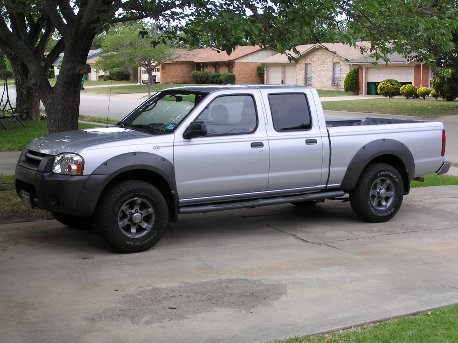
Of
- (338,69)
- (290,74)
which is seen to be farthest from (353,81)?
(290,74)

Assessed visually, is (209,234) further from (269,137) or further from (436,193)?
(436,193)

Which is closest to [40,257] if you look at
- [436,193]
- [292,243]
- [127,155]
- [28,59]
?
[127,155]

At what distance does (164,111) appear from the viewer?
8008mm

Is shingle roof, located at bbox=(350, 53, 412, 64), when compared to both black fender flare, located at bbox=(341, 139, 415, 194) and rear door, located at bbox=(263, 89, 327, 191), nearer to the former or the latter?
black fender flare, located at bbox=(341, 139, 415, 194)

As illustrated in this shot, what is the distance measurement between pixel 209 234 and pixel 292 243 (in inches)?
42.4

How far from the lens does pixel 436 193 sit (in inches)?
442

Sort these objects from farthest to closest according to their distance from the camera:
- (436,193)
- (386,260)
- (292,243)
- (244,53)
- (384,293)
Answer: (244,53)
(436,193)
(292,243)
(386,260)
(384,293)

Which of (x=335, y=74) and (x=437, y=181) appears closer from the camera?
(x=437, y=181)

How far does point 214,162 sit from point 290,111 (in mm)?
1370

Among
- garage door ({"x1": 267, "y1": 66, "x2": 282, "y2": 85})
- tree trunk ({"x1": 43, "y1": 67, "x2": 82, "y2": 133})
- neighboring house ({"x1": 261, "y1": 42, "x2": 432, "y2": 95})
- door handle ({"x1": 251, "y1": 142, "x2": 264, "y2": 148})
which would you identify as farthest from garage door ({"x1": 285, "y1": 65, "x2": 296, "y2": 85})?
door handle ({"x1": 251, "y1": 142, "x2": 264, "y2": 148})

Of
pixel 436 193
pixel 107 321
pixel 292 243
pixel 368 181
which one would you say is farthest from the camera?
pixel 436 193

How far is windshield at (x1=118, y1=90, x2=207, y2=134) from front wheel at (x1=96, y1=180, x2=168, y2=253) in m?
0.82

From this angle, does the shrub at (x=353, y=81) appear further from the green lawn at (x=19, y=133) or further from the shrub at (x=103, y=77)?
the shrub at (x=103, y=77)

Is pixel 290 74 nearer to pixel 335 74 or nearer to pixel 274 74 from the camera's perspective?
pixel 274 74
